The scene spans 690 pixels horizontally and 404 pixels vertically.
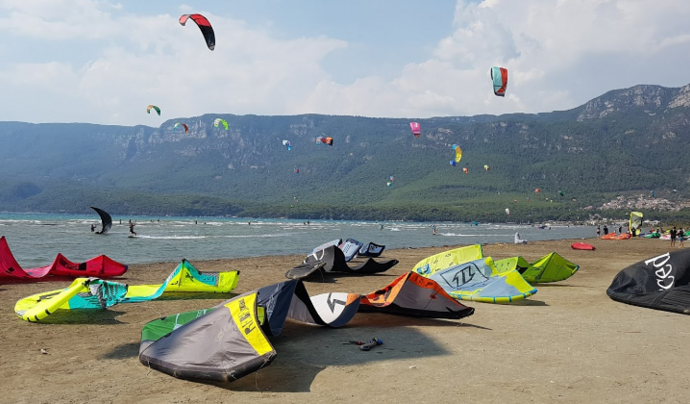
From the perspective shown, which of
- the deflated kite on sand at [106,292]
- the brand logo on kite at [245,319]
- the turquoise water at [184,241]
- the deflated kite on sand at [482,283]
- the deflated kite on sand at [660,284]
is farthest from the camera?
the turquoise water at [184,241]

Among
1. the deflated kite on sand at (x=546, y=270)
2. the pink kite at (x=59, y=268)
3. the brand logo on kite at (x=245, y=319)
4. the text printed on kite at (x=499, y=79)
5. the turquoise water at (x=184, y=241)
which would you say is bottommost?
the turquoise water at (x=184, y=241)

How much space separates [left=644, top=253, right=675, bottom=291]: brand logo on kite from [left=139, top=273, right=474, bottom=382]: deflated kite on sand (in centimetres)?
744

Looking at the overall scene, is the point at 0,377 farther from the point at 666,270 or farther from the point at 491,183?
the point at 491,183

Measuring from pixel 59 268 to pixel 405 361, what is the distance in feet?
49.2

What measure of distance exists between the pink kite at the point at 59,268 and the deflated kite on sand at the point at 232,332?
1116 centimetres

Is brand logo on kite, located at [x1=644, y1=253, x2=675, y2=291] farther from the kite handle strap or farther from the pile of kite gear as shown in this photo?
the kite handle strap

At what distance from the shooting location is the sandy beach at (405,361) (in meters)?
6.31

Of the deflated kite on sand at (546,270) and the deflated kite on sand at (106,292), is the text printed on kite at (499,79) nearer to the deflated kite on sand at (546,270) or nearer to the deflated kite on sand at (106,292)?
the deflated kite on sand at (546,270)

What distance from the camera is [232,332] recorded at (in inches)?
272

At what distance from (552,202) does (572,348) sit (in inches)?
6563

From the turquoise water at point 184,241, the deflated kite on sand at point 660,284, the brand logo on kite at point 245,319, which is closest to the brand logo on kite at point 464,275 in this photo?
the deflated kite on sand at point 660,284

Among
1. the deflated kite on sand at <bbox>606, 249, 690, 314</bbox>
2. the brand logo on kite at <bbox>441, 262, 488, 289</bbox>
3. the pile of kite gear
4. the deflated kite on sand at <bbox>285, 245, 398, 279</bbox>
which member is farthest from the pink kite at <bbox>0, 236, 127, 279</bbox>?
the deflated kite on sand at <bbox>606, 249, 690, 314</bbox>

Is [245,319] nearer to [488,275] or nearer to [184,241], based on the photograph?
[488,275]

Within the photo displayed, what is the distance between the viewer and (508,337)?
927 centimetres
